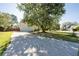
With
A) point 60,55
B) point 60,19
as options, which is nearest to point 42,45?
point 60,55

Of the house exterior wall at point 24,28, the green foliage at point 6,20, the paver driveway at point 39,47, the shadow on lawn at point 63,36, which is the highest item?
the green foliage at point 6,20

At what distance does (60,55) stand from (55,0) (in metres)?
0.47

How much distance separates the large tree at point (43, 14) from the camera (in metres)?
1.26

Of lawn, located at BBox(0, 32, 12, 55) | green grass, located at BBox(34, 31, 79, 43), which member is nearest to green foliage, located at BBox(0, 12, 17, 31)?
lawn, located at BBox(0, 32, 12, 55)

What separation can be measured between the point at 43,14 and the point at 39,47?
0.29 meters

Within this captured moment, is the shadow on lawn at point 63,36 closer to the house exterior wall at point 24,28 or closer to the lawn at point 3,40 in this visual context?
the house exterior wall at point 24,28

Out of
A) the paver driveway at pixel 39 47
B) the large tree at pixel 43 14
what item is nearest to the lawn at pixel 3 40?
the paver driveway at pixel 39 47

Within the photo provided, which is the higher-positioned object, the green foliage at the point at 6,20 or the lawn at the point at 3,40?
the green foliage at the point at 6,20

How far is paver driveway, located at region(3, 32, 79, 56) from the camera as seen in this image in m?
1.22

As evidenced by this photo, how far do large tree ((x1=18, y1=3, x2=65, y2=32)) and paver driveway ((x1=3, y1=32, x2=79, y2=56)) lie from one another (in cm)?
11

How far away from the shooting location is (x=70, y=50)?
4.00 feet

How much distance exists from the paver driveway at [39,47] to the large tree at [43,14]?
0.11 m

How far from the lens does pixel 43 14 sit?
127cm

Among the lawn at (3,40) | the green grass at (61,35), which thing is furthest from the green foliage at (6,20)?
the green grass at (61,35)
